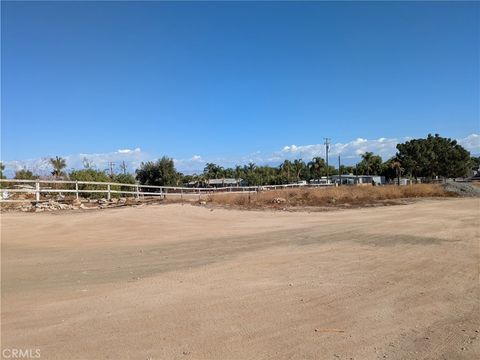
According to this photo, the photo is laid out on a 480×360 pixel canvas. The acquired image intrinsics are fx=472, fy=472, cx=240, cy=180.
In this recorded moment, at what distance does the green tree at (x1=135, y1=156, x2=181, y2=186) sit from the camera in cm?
7156

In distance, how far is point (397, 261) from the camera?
11328mm

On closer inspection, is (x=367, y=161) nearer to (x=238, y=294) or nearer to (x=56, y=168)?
(x=56, y=168)

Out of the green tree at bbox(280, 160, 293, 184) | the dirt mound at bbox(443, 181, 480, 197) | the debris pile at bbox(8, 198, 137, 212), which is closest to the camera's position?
the debris pile at bbox(8, 198, 137, 212)

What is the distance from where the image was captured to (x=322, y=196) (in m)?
36.9

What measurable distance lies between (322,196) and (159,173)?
1574 inches

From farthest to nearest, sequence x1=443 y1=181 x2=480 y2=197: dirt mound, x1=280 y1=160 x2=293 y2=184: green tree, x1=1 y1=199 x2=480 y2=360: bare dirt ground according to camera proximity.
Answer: x1=280 y1=160 x2=293 y2=184: green tree → x1=443 y1=181 x2=480 y2=197: dirt mound → x1=1 y1=199 x2=480 y2=360: bare dirt ground

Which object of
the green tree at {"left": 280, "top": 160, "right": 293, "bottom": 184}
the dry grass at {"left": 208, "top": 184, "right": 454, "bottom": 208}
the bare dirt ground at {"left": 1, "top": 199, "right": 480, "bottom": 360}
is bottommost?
the bare dirt ground at {"left": 1, "top": 199, "right": 480, "bottom": 360}

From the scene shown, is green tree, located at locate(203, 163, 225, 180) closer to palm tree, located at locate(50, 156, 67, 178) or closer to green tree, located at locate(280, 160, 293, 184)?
green tree, located at locate(280, 160, 293, 184)

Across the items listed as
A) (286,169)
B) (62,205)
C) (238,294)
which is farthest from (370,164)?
(238,294)

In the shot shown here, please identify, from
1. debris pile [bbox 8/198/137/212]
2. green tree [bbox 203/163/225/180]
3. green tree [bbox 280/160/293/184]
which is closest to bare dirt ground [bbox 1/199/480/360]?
debris pile [bbox 8/198/137/212]

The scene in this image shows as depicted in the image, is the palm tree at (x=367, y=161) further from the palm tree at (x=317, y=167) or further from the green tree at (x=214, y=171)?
the green tree at (x=214, y=171)

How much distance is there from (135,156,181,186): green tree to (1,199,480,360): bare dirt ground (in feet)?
182

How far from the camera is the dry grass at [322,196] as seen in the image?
3056 cm

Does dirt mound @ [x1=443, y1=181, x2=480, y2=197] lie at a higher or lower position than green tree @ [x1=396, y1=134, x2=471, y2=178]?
lower
